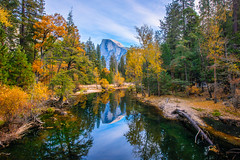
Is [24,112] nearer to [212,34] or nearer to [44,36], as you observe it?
[44,36]

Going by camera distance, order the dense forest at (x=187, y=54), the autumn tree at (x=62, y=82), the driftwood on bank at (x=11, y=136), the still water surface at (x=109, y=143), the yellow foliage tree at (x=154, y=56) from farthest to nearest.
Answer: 1. the yellow foliage tree at (x=154, y=56)
2. the dense forest at (x=187, y=54)
3. the autumn tree at (x=62, y=82)
4. the driftwood on bank at (x=11, y=136)
5. the still water surface at (x=109, y=143)

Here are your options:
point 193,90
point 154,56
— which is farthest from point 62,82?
point 193,90

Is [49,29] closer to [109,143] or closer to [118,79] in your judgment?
[109,143]

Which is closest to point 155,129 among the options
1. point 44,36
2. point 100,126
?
point 100,126

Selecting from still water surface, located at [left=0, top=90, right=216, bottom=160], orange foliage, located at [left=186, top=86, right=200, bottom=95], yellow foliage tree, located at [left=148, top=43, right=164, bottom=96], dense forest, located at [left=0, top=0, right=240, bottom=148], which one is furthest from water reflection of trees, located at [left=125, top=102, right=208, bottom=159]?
yellow foliage tree, located at [left=148, top=43, right=164, bottom=96]

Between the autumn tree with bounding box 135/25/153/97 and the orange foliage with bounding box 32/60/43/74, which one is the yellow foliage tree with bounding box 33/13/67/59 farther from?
the autumn tree with bounding box 135/25/153/97

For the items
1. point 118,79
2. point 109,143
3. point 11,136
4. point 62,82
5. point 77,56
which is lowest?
point 109,143

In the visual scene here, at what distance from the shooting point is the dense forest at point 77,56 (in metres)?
10.7

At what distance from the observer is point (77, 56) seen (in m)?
16.9

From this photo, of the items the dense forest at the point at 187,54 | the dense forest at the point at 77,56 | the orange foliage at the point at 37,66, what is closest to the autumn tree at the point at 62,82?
the dense forest at the point at 77,56

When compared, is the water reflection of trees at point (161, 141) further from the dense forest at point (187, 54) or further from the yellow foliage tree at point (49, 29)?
the yellow foliage tree at point (49, 29)

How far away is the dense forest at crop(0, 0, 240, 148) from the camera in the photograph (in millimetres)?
10727

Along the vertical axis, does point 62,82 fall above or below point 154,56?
below

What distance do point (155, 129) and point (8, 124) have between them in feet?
36.3
